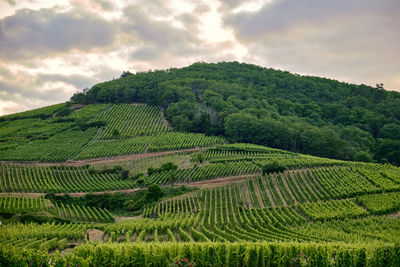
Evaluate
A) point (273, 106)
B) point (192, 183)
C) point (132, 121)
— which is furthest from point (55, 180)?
point (273, 106)

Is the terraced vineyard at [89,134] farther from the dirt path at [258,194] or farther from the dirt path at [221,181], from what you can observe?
the dirt path at [258,194]

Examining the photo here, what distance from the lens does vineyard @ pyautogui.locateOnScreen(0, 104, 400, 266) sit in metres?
19.1

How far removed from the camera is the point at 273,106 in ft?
352

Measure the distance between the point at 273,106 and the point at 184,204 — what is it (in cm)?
7076

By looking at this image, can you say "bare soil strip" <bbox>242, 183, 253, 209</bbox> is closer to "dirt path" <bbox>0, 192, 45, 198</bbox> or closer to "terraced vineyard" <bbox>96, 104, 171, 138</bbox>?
"dirt path" <bbox>0, 192, 45, 198</bbox>

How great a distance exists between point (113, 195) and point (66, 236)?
2147 cm

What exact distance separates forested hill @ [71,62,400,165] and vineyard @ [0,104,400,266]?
12229mm

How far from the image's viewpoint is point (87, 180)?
58.8 m

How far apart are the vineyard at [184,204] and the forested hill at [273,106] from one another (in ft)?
40.1

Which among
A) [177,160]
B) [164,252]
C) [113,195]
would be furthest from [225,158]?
[164,252]

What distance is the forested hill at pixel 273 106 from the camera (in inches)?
3233

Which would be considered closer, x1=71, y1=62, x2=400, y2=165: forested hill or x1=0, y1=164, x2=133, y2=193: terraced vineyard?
x1=0, y1=164, x2=133, y2=193: terraced vineyard

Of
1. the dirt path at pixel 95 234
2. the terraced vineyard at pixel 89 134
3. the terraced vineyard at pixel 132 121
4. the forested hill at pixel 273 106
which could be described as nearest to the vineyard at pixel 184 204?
the dirt path at pixel 95 234

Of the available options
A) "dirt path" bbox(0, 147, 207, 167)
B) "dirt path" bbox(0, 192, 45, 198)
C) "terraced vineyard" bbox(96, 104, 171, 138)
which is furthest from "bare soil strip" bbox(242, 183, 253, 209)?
"terraced vineyard" bbox(96, 104, 171, 138)
